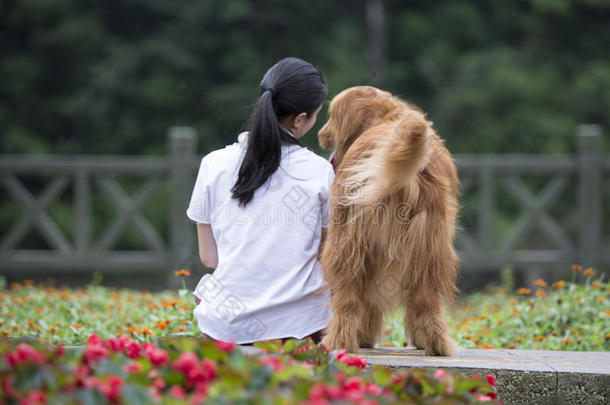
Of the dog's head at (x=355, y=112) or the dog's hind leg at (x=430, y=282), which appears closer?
the dog's hind leg at (x=430, y=282)

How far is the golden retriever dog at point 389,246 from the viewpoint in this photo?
301 centimetres

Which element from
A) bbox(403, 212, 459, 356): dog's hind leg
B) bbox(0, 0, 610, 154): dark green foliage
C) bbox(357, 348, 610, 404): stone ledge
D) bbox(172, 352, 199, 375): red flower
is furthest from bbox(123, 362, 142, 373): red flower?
bbox(0, 0, 610, 154): dark green foliage

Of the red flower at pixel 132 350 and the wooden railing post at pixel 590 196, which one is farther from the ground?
the red flower at pixel 132 350

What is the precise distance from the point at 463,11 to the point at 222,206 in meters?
12.6

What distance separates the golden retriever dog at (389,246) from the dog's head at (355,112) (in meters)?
0.06

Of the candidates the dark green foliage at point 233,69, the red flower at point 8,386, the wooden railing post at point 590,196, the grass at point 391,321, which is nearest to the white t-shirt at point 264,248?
the grass at point 391,321

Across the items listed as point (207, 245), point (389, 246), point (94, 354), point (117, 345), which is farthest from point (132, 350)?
point (389, 246)

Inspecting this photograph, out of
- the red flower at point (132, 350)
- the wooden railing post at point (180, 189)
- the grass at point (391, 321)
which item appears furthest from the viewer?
the wooden railing post at point (180, 189)

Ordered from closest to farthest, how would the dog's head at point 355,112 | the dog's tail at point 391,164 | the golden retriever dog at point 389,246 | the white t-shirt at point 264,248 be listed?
the dog's tail at point 391,164, the white t-shirt at point 264,248, the golden retriever dog at point 389,246, the dog's head at point 355,112

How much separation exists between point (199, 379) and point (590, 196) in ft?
24.3

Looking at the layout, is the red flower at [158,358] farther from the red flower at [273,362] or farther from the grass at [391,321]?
the grass at [391,321]

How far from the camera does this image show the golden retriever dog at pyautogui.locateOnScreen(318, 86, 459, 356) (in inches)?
119

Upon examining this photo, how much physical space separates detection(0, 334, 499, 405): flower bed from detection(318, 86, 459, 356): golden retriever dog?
2.72ft

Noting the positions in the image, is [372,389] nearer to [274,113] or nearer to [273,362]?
[273,362]
